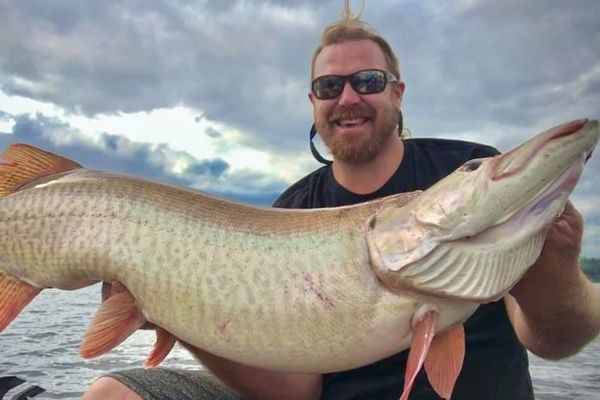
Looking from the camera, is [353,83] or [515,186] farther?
[353,83]

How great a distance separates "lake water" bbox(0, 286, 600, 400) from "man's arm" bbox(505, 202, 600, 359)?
2900 millimetres

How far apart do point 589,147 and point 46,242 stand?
2.05 meters

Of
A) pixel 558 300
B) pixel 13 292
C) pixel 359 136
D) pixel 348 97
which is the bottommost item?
pixel 558 300

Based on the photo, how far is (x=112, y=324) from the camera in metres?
2.48

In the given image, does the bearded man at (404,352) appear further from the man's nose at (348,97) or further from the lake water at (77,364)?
the lake water at (77,364)

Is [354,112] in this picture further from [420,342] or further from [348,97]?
[420,342]

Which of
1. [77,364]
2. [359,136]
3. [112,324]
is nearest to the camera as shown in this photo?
[112,324]

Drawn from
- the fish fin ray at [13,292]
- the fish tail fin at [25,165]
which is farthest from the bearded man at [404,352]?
the fish tail fin at [25,165]

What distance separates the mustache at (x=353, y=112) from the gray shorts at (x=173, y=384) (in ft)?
5.38

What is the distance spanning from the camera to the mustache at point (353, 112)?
3.63m

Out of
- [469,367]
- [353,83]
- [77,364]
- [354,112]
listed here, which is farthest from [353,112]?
[77,364]

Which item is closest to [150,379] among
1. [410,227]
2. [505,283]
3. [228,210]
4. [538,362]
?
[228,210]

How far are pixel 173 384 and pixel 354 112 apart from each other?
180 cm

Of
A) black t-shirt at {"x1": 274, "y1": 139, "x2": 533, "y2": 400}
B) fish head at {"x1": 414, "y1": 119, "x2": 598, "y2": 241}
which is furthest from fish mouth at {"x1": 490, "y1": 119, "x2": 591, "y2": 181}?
black t-shirt at {"x1": 274, "y1": 139, "x2": 533, "y2": 400}
